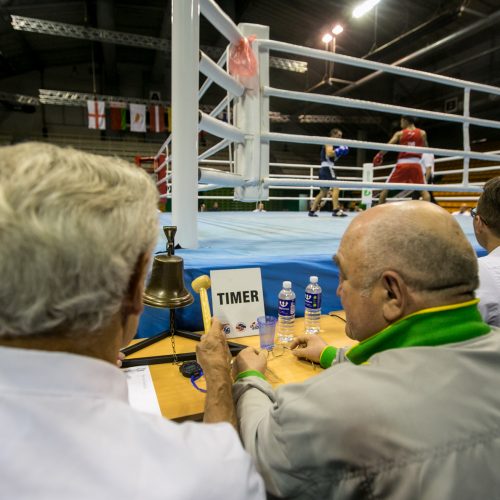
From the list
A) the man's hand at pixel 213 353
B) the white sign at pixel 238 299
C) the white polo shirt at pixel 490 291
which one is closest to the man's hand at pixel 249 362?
the man's hand at pixel 213 353

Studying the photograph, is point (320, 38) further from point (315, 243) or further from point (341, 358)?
point (341, 358)

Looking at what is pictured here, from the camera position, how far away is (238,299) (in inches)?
53.4

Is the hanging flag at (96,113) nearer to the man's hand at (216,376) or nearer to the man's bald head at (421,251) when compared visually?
the man's hand at (216,376)

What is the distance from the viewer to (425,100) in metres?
11.6

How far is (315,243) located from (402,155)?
2.72 m

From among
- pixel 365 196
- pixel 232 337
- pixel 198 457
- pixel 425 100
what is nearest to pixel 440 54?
pixel 425 100

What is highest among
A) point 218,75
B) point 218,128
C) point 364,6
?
point 364,6

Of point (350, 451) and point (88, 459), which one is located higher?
point (88, 459)

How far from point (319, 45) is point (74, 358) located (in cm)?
1005

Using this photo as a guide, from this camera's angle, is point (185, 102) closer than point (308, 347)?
No

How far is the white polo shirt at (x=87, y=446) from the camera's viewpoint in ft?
1.13

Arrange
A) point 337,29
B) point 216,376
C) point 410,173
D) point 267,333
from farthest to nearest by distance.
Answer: point 337,29
point 410,173
point 267,333
point 216,376

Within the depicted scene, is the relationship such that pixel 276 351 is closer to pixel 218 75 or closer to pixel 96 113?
pixel 218 75

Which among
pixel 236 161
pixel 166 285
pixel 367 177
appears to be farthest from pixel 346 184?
pixel 367 177
